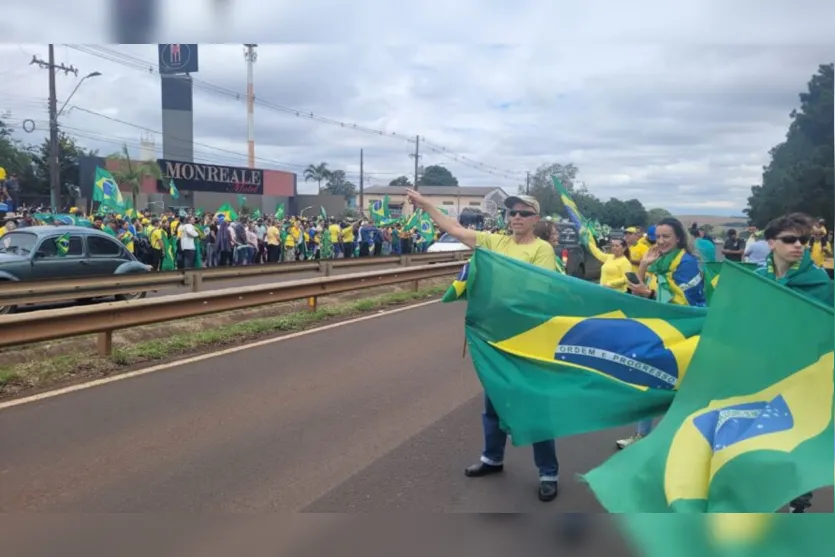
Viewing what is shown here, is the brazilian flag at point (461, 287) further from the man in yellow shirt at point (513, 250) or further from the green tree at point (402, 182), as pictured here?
the green tree at point (402, 182)

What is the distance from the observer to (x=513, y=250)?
3.99 meters

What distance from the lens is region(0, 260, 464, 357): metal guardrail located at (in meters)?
5.92

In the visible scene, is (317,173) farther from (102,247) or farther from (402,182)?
(102,247)

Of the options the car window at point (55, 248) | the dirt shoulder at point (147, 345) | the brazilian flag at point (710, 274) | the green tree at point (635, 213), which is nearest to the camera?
the green tree at point (635, 213)

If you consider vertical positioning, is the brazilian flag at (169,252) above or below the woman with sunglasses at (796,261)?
below

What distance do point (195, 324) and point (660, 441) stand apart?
330 inches

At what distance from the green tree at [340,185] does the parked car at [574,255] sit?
1411 millimetres

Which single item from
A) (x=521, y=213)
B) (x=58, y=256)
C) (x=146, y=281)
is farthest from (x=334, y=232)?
(x=521, y=213)

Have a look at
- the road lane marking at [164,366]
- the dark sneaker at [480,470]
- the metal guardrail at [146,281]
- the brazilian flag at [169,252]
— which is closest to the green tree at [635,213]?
the dark sneaker at [480,470]

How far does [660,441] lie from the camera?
8.27 ft

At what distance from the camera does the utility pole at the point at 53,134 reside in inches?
99.4

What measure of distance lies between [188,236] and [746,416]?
6.52 metres

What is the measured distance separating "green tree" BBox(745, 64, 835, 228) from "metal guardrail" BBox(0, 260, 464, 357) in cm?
582

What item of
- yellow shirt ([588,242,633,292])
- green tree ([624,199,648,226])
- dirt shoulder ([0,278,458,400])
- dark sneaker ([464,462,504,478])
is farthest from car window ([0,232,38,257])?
yellow shirt ([588,242,633,292])
